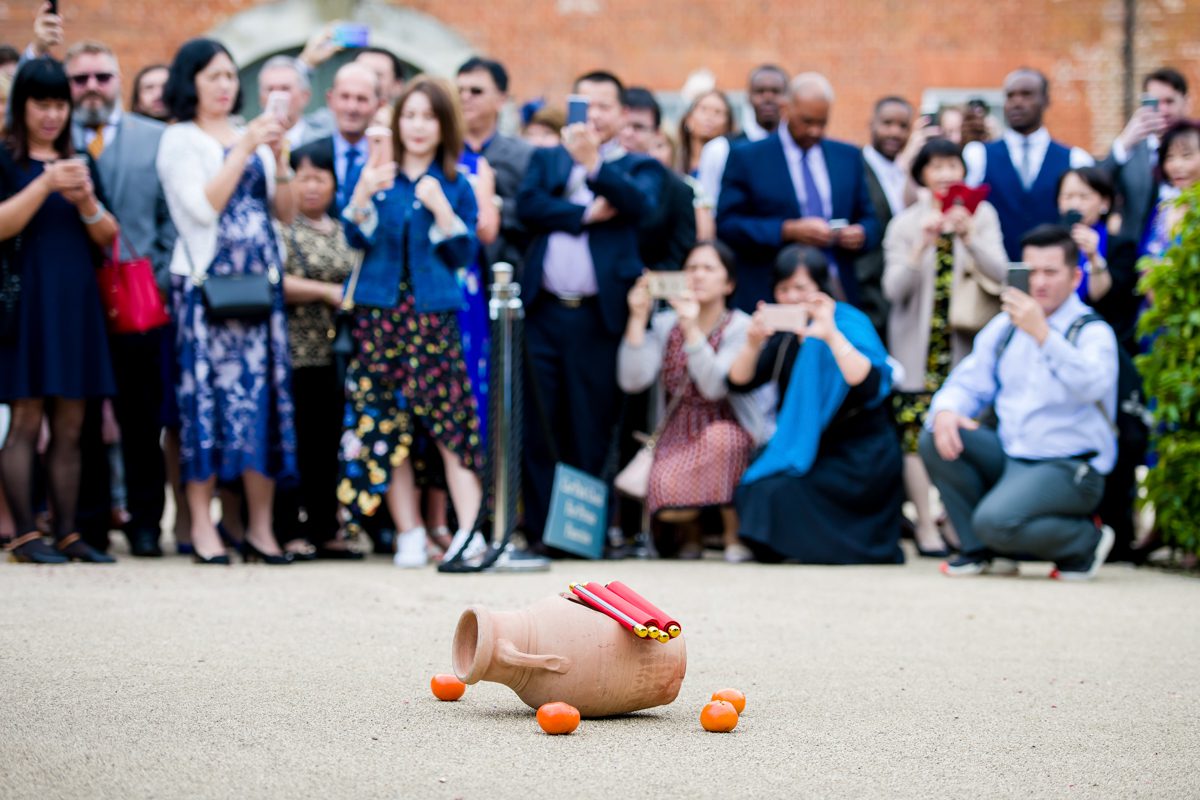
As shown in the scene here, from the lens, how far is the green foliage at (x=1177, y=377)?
737cm

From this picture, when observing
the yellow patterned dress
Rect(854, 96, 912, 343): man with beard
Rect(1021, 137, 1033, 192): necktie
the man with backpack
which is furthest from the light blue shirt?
Rect(1021, 137, 1033, 192): necktie

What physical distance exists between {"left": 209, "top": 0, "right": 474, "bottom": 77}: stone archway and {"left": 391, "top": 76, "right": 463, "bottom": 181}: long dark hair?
8.42m

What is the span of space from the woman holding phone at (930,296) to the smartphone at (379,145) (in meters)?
2.77

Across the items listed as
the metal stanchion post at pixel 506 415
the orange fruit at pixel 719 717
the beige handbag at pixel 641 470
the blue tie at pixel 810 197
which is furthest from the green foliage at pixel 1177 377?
the orange fruit at pixel 719 717

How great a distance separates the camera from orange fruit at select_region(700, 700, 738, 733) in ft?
12.3

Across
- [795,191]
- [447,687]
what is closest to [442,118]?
[795,191]

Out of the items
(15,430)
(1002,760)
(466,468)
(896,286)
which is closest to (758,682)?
(1002,760)

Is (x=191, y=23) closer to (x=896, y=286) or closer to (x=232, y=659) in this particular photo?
(x=896, y=286)

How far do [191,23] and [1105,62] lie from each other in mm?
9056

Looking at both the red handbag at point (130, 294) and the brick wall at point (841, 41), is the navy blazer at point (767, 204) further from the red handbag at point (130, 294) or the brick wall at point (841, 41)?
the brick wall at point (841, 41)

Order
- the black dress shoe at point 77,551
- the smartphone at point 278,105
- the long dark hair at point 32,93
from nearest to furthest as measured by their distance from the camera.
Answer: the long dark hair at point 32,93
the black dress shoe at point 77,551
the smartphone at point 278,105

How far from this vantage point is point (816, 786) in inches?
129

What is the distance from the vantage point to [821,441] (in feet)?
26.0

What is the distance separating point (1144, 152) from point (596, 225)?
3119 millimetres
